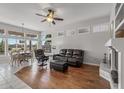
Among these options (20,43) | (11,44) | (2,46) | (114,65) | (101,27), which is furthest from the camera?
(20,43)

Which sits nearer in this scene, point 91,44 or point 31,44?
point 91,44

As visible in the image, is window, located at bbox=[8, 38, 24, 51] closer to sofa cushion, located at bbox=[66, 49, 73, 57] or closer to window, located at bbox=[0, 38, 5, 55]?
window, located at bbox=[0, 38, 5, 55]

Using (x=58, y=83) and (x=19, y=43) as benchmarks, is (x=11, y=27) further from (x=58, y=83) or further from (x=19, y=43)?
(x=58, y=83)

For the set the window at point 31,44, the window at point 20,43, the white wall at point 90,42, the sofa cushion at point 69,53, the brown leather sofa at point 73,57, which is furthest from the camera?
the window at point 31,44

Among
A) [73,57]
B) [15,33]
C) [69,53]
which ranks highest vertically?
[15,33]

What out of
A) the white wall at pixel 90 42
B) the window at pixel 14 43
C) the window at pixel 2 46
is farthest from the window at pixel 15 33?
the white wall at pixel 90 42

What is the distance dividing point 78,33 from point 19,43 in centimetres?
519

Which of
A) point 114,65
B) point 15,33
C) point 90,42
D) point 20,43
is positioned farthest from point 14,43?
point 114,65

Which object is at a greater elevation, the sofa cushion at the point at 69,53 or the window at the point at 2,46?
the window at the point at 2,46

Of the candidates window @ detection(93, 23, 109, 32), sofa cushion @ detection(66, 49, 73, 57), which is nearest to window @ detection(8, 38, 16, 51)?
sofa cushion @ detection(66, 49, 73, 57)

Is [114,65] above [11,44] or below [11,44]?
below

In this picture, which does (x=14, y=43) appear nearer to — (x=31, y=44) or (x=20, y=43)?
(x=20, y=43)

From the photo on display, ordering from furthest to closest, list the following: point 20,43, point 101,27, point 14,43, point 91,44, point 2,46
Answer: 1. point 20,43
2. point 14,43
3. point 2,46
4. point 91,44
5. point 101,27

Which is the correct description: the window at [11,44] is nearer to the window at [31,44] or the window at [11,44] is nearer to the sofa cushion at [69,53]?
the window at [31,44]
